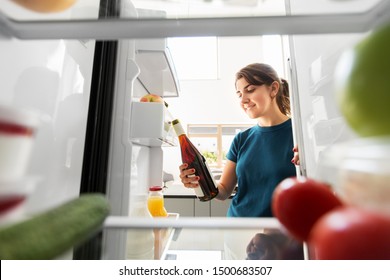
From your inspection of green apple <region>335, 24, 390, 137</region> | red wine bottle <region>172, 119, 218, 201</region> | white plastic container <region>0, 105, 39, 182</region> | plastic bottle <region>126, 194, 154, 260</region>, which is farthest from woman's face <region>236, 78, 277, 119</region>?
white plastic container <region>0, 105, 39, 182</region>

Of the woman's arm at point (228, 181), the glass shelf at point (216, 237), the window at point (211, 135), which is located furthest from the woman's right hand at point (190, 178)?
the window at point (211, 135)

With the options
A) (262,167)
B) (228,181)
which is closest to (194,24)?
(262,167)

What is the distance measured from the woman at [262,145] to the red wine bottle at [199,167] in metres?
0.03

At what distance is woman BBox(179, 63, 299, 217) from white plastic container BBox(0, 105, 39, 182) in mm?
568

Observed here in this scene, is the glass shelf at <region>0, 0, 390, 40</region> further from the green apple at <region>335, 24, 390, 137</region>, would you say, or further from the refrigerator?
the green apple at <region>335, 24, 390, 137</region>

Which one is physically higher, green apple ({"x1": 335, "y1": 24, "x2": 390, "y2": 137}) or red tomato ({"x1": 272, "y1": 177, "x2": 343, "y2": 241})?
green apple ({"x1": 335, "y1": 24, "x2": 390, "y2": 137})

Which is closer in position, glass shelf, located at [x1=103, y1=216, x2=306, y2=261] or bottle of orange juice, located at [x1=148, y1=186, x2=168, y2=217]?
glass shelf, located at [x1=103, y1=216, x2=306, y2=261]

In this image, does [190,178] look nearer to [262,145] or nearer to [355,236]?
[262,145]

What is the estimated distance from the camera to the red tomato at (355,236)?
0.14m

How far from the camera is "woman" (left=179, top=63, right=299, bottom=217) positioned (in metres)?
0.82

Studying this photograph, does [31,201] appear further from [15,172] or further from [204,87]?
[204,87]

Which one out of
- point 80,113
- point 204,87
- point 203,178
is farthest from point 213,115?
point 80,113

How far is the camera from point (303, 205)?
24 cm
